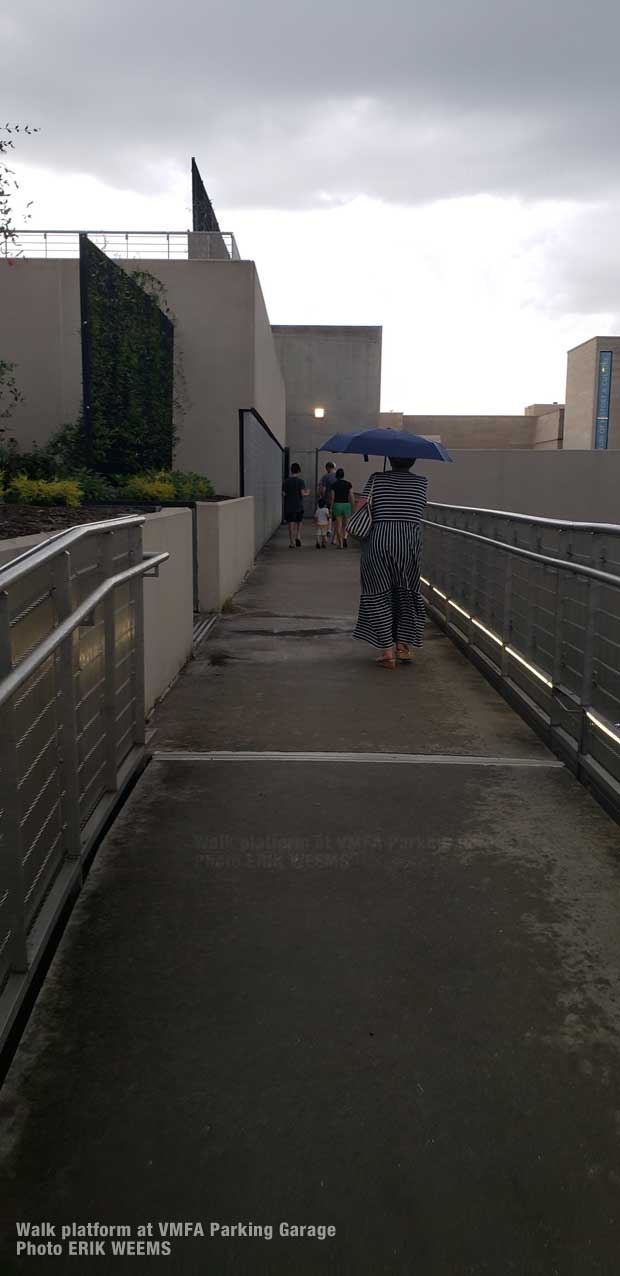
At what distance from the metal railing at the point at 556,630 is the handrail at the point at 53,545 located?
6.79ft

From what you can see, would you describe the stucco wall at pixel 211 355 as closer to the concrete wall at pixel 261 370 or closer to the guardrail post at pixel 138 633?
the concrete wall at pixel 261 370

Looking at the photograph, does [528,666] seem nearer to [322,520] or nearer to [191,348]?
[191,348]

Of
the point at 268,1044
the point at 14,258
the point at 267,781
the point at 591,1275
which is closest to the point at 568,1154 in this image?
the point at 591,1275

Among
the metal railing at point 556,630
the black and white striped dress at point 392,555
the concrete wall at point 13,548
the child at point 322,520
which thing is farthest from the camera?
the child at point 322,520

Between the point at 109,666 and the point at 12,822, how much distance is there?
1525 mm

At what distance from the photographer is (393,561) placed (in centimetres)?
745

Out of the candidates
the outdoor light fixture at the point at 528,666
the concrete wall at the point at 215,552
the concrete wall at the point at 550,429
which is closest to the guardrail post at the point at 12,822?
the outdoor light fixture at the point at 528,666

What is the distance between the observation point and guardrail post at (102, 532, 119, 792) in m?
3.92

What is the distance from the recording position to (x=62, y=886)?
10.3 ft

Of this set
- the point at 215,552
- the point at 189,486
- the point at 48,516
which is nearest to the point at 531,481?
the point at 189,486

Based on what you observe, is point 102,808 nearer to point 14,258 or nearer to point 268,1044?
point 268,1044

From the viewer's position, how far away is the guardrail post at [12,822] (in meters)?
2.40

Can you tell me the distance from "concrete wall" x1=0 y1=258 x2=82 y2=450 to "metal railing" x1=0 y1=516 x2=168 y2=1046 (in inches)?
426

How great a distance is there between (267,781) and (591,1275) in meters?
2.89
